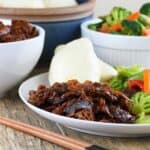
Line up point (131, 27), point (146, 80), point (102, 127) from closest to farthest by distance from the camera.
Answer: point (102, 127) → point (146, 80) → point (131, 27)

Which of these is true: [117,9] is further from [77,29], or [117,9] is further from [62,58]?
[62,58]

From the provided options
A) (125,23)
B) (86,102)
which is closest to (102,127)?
(86,102)

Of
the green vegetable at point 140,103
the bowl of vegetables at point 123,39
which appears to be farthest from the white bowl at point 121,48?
the green vegetable at point 140,103

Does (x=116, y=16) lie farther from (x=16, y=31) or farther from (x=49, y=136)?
(x=49, y=136)

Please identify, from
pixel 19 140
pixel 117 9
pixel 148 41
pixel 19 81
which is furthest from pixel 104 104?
pixel 117 9

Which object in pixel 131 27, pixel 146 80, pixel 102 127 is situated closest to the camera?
pixel 102 127

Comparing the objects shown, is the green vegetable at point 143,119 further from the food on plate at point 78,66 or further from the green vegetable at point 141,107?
the food on plate at point 78,66

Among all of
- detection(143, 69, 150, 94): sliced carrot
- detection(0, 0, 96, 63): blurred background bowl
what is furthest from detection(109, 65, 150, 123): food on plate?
detection(0, 0, 96, 63): blurred background bowl
